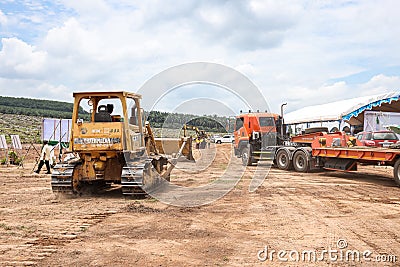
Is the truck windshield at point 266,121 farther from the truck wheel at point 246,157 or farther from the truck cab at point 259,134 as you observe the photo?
the truck wheel at point 246,157

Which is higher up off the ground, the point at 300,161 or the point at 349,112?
the point at 349,112

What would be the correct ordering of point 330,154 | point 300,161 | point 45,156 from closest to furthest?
1. point 330,154
2. point 45,156
3. point 300,161

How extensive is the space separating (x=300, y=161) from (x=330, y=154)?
2315 millimetres

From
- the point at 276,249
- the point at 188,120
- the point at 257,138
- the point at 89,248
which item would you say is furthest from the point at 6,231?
the point at 257,138

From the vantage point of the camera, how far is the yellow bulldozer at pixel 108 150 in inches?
385

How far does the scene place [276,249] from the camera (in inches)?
230

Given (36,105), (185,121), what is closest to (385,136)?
(185,121)

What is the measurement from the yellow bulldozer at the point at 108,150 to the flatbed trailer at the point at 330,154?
6921 millimetres

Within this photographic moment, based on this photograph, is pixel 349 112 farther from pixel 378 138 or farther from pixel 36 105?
pixel 36 105

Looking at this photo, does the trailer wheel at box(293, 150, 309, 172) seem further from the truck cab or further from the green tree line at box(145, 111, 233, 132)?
the green tree line at box(145, 111, 233, 132)

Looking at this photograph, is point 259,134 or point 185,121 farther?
point 259,134

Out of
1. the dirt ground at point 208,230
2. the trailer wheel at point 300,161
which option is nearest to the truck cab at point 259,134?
the trailer wheel at point 300,161

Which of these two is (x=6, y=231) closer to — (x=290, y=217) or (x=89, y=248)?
(x=89, y=248)

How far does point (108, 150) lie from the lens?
9.85 m
